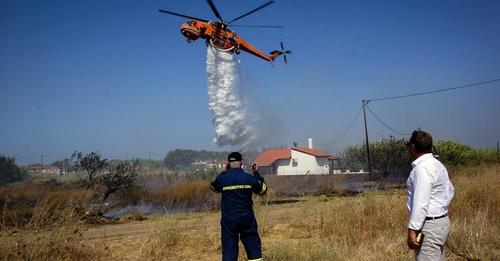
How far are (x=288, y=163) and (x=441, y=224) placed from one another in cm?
5648

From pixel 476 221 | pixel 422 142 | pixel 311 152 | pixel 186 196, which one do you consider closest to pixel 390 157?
pixel 186 196

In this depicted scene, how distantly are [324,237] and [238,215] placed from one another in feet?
13.8

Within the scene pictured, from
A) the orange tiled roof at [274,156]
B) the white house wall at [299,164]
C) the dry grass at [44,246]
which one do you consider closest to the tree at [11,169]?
the orange tiled roof at [274,156]

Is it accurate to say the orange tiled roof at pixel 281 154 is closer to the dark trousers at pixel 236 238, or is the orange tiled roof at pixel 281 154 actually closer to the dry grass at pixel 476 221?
the dry grass at pixel 476 221

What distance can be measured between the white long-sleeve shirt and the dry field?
2.92 metres

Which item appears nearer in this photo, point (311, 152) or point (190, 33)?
point (190, 33)

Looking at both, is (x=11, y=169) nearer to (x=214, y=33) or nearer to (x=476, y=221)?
(x=214, y=33)

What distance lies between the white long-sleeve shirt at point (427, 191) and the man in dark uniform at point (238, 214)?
8.14 feet

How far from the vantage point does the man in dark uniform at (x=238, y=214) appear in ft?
20.3

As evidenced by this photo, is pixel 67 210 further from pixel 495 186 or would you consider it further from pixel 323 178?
pixel 323 178

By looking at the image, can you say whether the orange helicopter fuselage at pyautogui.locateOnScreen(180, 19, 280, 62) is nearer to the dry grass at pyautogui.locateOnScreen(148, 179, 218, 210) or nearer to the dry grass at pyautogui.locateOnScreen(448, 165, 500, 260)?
the dry grass at pyautogui.locateOnScreen(148, 179, 218, 210)

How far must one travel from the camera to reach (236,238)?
625 centimetres

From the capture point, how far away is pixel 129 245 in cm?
1050

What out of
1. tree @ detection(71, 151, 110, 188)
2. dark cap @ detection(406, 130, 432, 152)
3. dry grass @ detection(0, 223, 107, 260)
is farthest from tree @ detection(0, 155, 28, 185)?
dark cap @ detection(406, 130, 432, 152)
